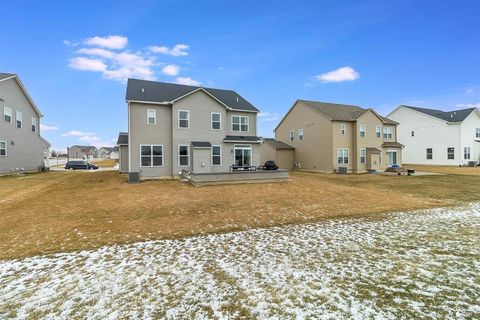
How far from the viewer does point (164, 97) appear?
2031 cm

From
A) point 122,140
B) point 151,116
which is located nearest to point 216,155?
point 151,116

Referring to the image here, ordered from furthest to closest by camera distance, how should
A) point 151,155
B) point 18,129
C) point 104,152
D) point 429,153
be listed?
1. point 104,152
2. point 429,153
3. point 18,129
4. point 151,155

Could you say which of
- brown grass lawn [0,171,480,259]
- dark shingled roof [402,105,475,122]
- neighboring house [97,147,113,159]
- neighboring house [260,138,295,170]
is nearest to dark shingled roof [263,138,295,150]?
neighboring house [260,138,295,170]

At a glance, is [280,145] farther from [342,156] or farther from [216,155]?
[216,155]

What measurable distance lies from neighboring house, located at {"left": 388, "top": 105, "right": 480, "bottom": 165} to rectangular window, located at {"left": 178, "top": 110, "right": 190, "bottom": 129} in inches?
1523

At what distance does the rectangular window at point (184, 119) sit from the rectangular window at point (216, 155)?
10.1ft

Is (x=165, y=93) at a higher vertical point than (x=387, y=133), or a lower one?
higher

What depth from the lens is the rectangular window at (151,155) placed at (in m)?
19.0

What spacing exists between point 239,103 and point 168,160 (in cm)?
904

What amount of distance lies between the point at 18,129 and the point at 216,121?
21732 mm

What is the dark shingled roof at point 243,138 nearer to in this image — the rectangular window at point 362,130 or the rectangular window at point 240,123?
the rectangular window at point 240,123

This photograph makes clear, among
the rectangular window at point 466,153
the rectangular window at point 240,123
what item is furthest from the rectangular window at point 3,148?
the rectangular window at point 466,153

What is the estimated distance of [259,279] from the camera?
4609mm

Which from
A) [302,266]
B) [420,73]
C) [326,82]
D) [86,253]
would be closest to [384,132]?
[420,73]
